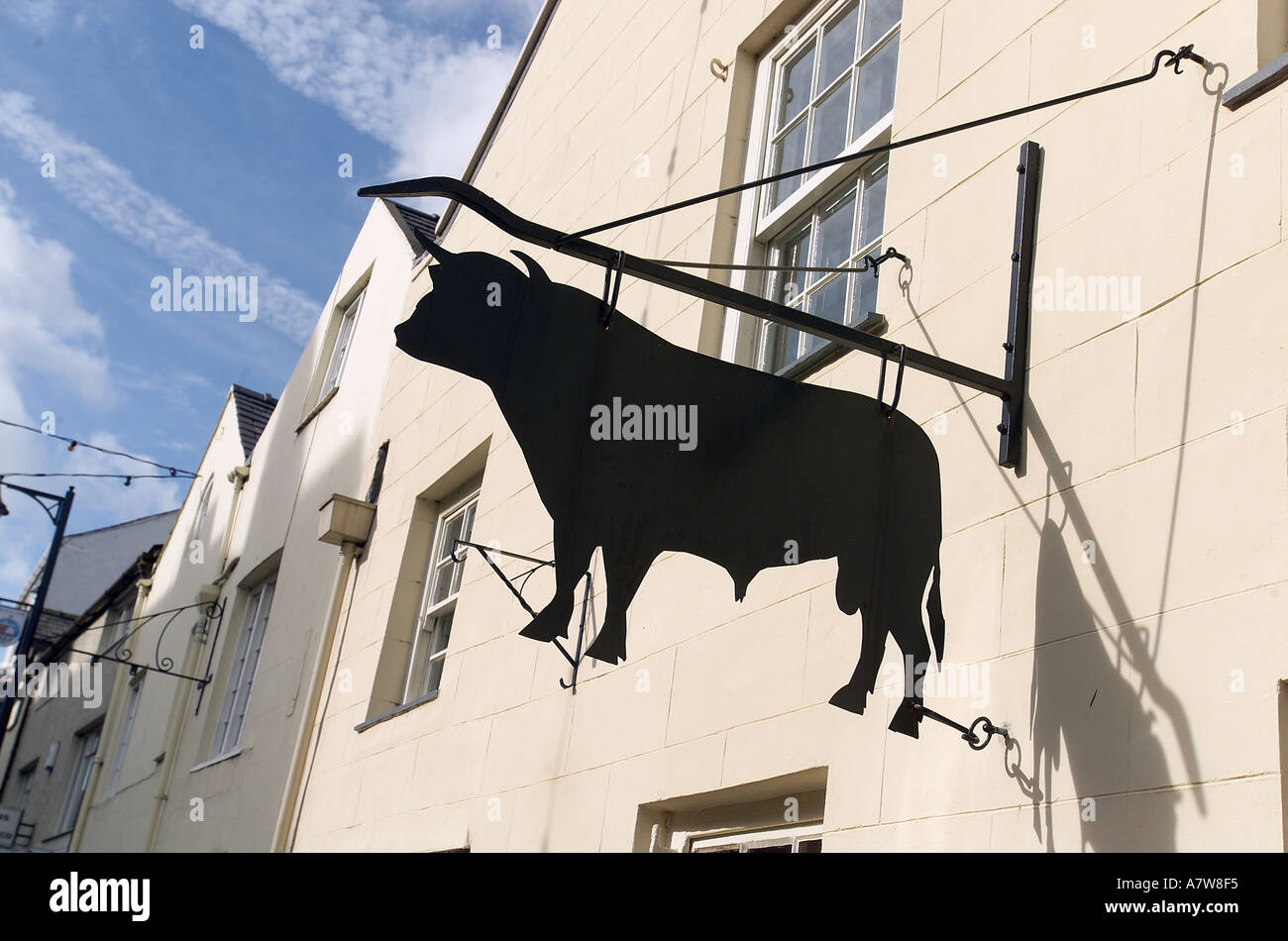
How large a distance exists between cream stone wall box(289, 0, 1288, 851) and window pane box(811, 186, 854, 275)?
46 centimetres

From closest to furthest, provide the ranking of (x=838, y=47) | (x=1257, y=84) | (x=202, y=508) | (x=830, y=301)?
(x=1257, y=84) → (x=830, y=301) → (x=838, y=47) → (x=202, y=508)

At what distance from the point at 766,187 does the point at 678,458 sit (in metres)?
2.82

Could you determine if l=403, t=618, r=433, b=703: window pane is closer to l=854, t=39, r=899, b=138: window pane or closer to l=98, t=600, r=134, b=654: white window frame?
l=854, t=39, r=899, b=138: window pane

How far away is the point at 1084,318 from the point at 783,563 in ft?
3.80

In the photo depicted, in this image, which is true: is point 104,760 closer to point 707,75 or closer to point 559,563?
point 707,75

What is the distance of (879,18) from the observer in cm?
560

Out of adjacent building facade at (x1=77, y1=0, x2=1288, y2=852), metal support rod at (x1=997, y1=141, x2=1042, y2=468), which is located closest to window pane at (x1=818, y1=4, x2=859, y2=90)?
adjacent building facade at (x1=77, y1=0, x2=1288, y2=852)

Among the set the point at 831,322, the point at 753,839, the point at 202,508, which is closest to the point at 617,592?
the point at 831,322

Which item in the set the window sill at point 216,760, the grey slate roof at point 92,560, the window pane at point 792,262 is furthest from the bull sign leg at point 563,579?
the grey slate roof at point 92,560

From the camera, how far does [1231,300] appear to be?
320 cm

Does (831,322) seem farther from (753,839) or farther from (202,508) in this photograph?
(202,508)

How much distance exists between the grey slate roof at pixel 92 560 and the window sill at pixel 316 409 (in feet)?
51.3
